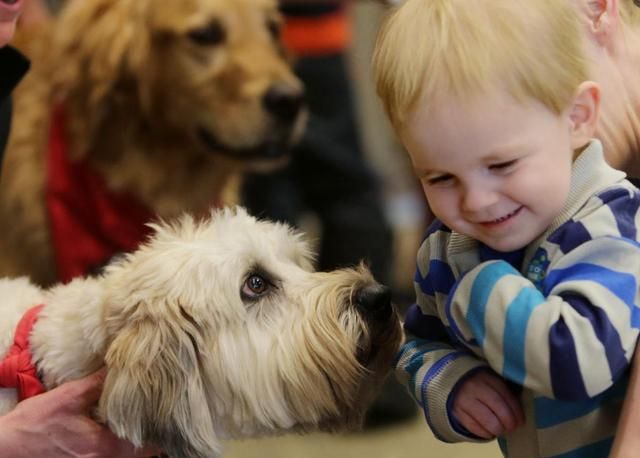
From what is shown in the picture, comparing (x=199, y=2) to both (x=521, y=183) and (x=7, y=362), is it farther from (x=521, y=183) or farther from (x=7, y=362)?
(x=521, y=183)

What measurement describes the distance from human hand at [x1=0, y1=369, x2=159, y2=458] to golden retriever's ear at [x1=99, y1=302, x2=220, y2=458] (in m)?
0.06

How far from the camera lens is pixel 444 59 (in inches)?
39.0

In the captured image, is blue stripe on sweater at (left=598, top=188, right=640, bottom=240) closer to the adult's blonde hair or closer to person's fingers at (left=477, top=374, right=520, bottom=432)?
the adult's blonde hair

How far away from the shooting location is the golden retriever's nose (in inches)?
92.6

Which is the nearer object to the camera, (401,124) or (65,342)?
(401,124)

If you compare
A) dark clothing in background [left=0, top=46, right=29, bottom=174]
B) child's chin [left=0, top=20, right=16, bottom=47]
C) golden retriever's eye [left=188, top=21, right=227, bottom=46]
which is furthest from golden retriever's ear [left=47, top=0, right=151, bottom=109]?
child's chin [left=0, top=20, right=16, bottom=47]

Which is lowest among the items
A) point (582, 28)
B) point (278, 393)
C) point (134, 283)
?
point (278, 393)

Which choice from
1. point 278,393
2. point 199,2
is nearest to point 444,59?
point 278,393

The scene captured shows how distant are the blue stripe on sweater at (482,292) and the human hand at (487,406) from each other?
10 cm

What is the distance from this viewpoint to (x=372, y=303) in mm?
1310

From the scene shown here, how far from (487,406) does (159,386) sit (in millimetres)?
439

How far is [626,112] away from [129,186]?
4.80ft


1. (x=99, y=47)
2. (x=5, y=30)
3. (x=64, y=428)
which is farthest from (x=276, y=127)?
(x=64, y=428)

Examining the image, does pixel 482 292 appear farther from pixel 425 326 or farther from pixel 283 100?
pixel 283 100
